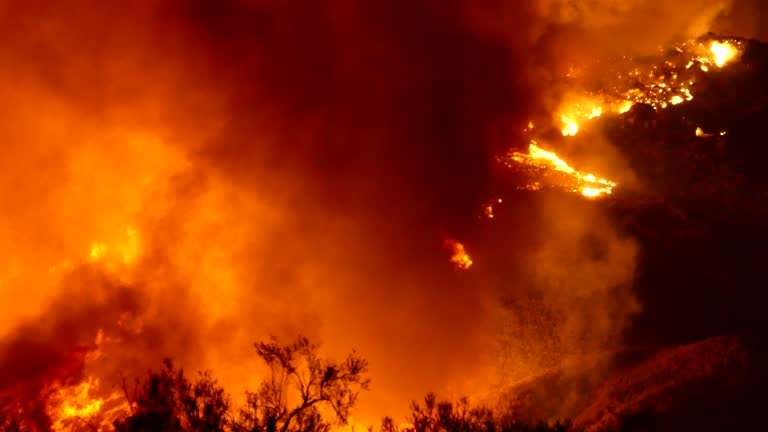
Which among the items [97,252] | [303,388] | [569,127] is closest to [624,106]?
[569,127]

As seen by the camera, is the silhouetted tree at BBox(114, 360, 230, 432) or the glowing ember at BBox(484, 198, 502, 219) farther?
the glowing ember at BBox(484, 198, 502, 219)

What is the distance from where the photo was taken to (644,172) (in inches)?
2697

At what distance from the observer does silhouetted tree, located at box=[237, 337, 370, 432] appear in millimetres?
25328

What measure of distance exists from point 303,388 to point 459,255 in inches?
1430

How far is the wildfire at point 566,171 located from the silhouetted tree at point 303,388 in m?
33.1

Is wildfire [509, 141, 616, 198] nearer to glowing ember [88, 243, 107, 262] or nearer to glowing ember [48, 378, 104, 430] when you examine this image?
glowing ember [88, 243, 107, 262]

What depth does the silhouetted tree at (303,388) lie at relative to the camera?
83.1 feet

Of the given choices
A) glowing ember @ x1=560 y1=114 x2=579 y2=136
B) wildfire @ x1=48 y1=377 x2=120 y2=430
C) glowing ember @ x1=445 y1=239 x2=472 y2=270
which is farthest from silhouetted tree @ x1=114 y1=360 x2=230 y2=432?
glowing ember @ x1=560 y1=114 x2=579 y2=136

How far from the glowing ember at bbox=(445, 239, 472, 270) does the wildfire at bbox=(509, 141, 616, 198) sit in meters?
14.6

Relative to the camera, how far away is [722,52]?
79.2 m

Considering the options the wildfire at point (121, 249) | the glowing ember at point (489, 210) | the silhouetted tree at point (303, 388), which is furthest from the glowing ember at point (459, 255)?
the wildfire at point (121, 249)

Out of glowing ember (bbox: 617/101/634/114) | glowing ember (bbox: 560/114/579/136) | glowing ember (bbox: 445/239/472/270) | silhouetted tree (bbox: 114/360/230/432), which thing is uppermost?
glowing ember (bbox: 560/114/579/136)

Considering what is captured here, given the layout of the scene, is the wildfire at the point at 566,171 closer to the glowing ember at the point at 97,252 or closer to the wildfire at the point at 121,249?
the wildfire at the point at 121,249

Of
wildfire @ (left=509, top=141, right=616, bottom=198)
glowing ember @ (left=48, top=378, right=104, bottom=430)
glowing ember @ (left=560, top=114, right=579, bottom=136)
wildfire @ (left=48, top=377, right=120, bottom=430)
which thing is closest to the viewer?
wildfire @ (left=48, top=377, right=120, bottom=430)
